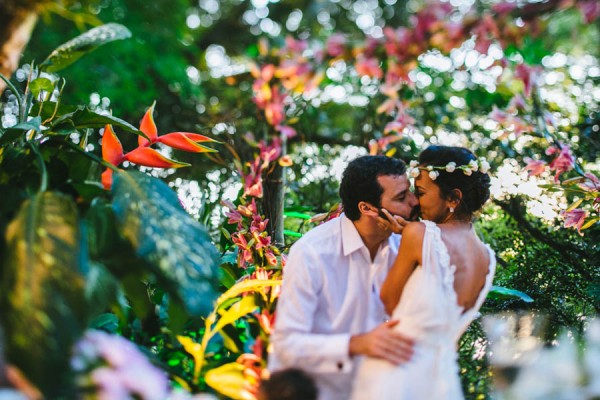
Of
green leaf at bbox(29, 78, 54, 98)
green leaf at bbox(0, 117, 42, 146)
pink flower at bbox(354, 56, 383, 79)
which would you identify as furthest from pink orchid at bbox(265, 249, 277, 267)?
green leaf at bbox(29, 78, 54, 98)

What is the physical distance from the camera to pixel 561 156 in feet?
7.27

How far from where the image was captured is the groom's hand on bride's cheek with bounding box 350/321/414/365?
138 cm

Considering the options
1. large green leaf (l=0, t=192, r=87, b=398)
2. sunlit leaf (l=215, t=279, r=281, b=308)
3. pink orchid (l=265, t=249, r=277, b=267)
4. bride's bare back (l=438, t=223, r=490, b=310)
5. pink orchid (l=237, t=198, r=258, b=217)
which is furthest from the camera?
pink orchid (l=237, t=198, r=258, b=217)

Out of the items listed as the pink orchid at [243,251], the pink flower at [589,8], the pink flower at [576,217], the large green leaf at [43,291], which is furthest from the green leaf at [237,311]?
the pink flower at [576,217]

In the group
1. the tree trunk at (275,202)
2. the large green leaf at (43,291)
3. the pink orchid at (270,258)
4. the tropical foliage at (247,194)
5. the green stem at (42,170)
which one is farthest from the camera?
the tree trunk at (275,202)

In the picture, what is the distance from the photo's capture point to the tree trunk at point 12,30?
1391 mm

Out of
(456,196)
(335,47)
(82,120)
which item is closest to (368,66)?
(335,47)

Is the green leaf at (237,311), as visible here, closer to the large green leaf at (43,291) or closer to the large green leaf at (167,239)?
the large green leaf at (167,239)

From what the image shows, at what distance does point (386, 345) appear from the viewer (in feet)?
4.56

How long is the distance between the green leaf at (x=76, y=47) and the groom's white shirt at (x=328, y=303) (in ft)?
3.91

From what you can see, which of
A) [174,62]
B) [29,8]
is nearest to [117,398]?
[29,8]

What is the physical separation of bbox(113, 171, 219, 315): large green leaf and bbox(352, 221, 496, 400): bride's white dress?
48 cm

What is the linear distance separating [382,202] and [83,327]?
1093 mm

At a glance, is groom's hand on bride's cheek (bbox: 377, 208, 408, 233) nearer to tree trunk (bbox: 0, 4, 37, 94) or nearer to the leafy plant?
the leafy plant
